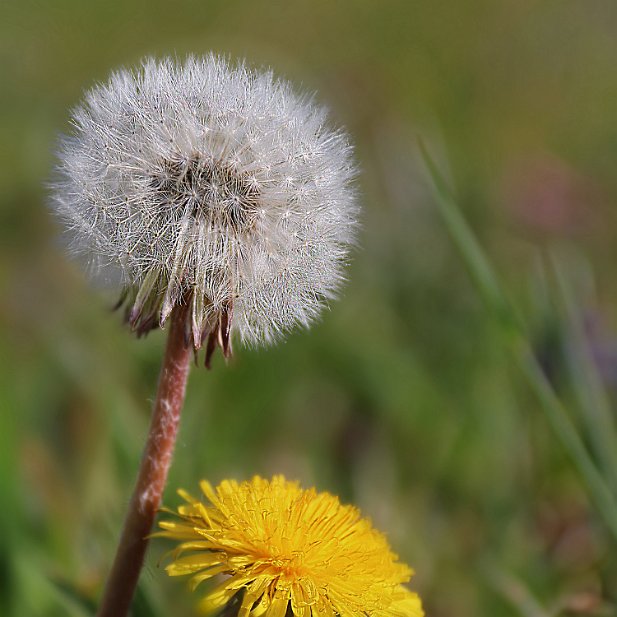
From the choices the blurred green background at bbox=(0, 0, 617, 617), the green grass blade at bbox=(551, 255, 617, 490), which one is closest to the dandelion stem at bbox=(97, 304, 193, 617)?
the blurred green background at bbox=(0, 0, 617, 617)

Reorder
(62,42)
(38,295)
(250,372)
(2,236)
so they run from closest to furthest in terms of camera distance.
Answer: (250,372)
(38,295)
(2,236)
(62,42)

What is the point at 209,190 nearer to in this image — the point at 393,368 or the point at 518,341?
the point at 518,341

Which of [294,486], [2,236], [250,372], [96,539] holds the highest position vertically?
[2,236]

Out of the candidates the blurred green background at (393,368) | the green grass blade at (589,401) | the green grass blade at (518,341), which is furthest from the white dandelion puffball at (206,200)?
the green grass blade at (589,401)


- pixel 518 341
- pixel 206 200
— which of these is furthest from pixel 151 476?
pixel 518 341

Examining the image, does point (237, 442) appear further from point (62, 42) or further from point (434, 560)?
point (62, 42)

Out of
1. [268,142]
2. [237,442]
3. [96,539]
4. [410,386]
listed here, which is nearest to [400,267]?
[410,386]

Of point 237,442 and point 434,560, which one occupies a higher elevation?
point 237,442

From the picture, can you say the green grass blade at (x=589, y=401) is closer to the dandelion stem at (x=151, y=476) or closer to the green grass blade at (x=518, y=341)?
the green grass blade at (x=518, y=341)
